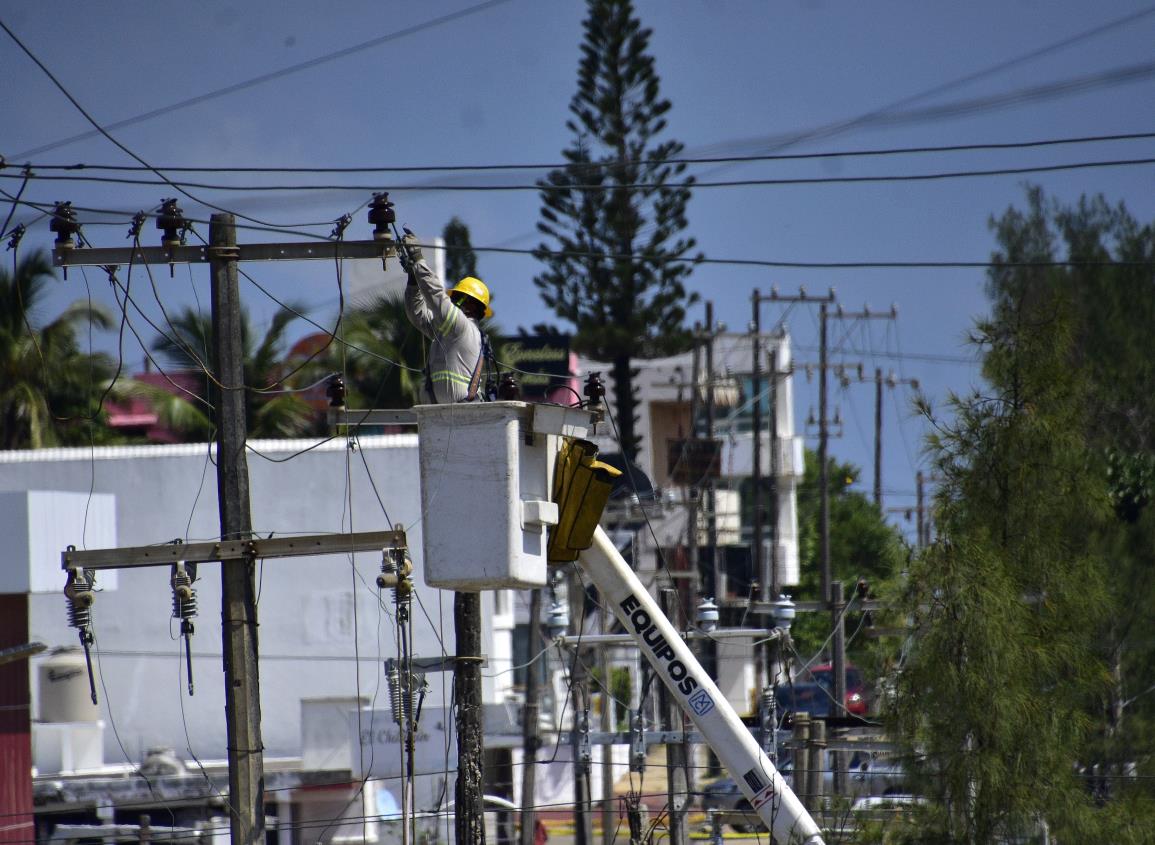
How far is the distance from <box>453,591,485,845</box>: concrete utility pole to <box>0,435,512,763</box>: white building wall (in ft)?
60.2

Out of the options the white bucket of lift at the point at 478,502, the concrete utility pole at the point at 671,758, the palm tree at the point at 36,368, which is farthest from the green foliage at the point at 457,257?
the white bucket of lift at the point at 478,502

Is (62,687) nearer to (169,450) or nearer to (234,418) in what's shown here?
(169,450)

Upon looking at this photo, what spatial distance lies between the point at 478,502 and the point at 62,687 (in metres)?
17.0

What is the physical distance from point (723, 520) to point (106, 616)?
26.9 metres

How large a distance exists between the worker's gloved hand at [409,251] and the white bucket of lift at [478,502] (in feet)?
3.49

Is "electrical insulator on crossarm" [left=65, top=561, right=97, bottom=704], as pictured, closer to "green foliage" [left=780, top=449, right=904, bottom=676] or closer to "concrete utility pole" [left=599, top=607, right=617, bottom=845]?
"concrete utility pole" [left=599, top=607, right=617, bottom=845]

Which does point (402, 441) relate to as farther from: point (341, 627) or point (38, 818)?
point (38, 818)

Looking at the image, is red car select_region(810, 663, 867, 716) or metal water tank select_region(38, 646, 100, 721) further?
red car select_region(810, 663, 867, 716)

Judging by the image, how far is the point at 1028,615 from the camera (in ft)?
40.5

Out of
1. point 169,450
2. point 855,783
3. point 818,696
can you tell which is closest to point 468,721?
point 855,783

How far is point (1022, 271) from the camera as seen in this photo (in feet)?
68.7

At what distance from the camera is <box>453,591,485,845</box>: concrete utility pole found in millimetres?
12508

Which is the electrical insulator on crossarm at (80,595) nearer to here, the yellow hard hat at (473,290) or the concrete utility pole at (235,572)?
the concrete utility pole at (235,572)

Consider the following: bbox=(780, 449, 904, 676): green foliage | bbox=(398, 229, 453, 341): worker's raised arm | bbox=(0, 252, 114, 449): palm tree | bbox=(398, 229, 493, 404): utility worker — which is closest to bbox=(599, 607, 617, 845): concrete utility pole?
bbox=(398, 229, 493, 404): utility worker
